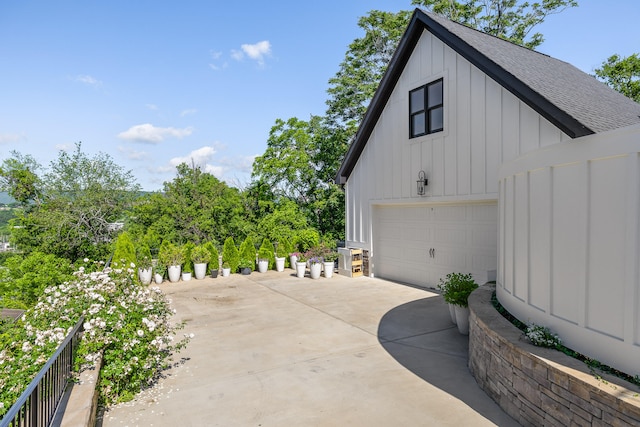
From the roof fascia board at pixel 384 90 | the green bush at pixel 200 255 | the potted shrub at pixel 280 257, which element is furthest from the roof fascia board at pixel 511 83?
the green bush at pixel 200 255

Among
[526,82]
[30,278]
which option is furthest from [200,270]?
[526,82]

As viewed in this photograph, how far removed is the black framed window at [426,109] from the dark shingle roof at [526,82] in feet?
3.51

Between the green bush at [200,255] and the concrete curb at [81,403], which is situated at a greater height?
the green bush at [200,255]

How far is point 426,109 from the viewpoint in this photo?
33.6ft

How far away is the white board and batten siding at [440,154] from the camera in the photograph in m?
8.17

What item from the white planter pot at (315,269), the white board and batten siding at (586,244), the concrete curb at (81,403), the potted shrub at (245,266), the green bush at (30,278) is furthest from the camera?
the potted shrub at (245,266)

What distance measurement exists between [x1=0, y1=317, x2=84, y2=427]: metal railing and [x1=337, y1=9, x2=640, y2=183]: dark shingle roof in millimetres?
7414

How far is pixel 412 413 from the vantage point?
407 centimetres

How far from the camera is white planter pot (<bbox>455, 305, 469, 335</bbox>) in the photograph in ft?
21.7

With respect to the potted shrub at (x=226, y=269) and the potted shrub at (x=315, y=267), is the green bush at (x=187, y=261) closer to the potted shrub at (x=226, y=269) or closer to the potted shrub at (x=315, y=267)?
the potted shrub at (x=226, y=269)

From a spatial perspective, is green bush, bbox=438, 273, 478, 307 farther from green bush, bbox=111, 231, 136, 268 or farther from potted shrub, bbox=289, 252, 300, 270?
green bush, bbox=111, 231, 136, 268

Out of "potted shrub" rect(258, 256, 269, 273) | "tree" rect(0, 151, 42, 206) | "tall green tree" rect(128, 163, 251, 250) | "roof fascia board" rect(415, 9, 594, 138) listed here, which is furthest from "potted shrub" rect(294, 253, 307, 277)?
"tree" rect(0, 151, 42, 206)

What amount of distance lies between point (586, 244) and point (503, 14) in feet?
70.7

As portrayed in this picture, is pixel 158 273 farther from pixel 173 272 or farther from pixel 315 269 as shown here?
pixel 315 269
